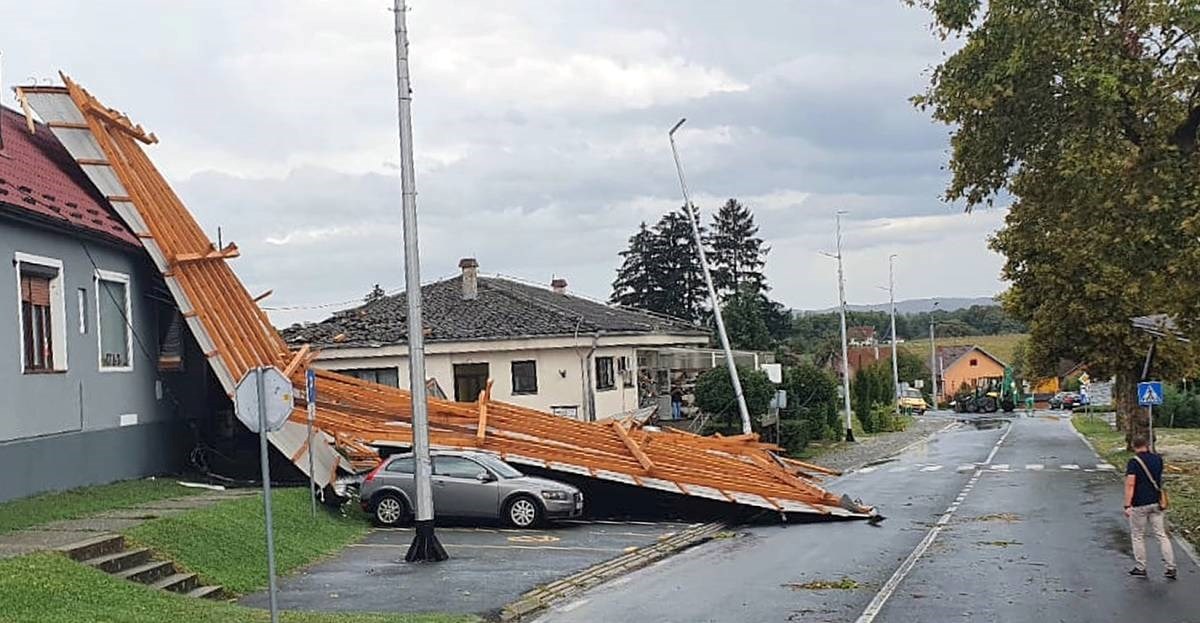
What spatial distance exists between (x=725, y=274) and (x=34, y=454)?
272ft

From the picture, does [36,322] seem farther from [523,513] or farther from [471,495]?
[523,513]

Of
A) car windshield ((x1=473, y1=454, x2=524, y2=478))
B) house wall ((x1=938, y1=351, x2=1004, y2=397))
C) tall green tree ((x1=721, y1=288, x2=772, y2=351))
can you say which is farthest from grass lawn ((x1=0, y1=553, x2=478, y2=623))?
house wall ((x1=938, y1=351, x2=1004, y2=397))

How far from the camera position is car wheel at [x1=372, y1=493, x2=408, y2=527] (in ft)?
79.9

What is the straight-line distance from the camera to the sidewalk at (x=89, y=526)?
51.4 ft

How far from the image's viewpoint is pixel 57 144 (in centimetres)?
2616

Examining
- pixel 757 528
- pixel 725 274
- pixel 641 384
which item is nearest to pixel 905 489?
pixel 757 528

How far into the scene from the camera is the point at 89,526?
1773 centimetres

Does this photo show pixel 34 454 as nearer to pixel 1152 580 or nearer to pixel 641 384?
pixel 1152 580

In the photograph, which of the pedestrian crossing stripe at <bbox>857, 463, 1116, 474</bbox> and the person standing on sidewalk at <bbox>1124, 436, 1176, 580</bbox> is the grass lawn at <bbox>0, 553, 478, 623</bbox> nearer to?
the person standing on sidewalk at <bbox>1124, 436, 1176, 580</bbox>

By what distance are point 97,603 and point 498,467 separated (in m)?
12.3

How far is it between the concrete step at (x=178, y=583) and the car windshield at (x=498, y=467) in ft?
29.8

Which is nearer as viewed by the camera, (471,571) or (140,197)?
(471,571)

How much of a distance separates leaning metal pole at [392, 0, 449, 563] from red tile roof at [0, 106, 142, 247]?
6.04 m

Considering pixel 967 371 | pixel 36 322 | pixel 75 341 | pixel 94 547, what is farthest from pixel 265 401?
pixel 967 371
